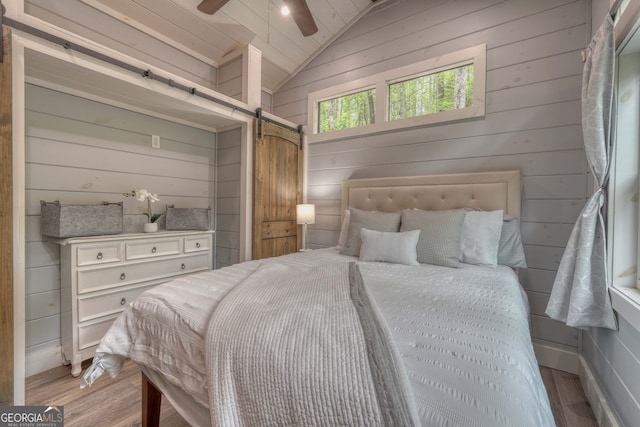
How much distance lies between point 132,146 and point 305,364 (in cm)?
264

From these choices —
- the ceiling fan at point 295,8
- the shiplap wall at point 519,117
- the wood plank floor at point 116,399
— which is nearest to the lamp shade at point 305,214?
the shiplap wall at point 519,117

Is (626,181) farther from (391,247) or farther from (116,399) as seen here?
(116,399)

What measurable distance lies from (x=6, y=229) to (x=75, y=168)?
0.89m

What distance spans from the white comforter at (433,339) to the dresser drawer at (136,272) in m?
0.95

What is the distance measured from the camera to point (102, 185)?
229cm

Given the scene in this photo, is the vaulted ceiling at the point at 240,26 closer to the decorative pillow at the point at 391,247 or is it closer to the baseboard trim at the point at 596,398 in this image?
the decorative pillow at the point at 391,247

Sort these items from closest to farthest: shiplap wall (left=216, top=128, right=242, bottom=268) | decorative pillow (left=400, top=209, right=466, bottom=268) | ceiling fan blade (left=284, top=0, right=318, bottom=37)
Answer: decorative pillow (left=400, top=209, right=466, bottom=268) → ceiling fan blade (left=284, top=0, right=318, bottom=37) → shiplap wall (left=216, top=128, right=242, bottom=268)

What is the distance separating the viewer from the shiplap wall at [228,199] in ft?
9.82

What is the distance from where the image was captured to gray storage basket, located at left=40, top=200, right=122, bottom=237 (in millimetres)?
1851

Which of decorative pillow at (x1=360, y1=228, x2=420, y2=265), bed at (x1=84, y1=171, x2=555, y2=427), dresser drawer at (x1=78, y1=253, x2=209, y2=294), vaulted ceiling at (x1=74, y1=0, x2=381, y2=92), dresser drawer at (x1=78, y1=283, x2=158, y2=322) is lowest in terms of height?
dresser drawer at (x1=78, y1=283, x2=158, y2=322)

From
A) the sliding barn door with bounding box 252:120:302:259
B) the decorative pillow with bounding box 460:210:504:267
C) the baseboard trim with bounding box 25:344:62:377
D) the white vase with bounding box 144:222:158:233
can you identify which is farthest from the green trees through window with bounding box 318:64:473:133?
the baseboard trim with bounding box 25:344:62:377

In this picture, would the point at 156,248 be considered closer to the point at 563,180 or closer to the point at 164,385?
the point at 164,385

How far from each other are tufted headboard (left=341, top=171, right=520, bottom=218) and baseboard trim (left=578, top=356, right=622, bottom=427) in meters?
1.06

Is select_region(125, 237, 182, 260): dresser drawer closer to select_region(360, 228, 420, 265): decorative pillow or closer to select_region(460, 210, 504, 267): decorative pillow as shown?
select_region(360, 228, 420, 265): decorative pillow
